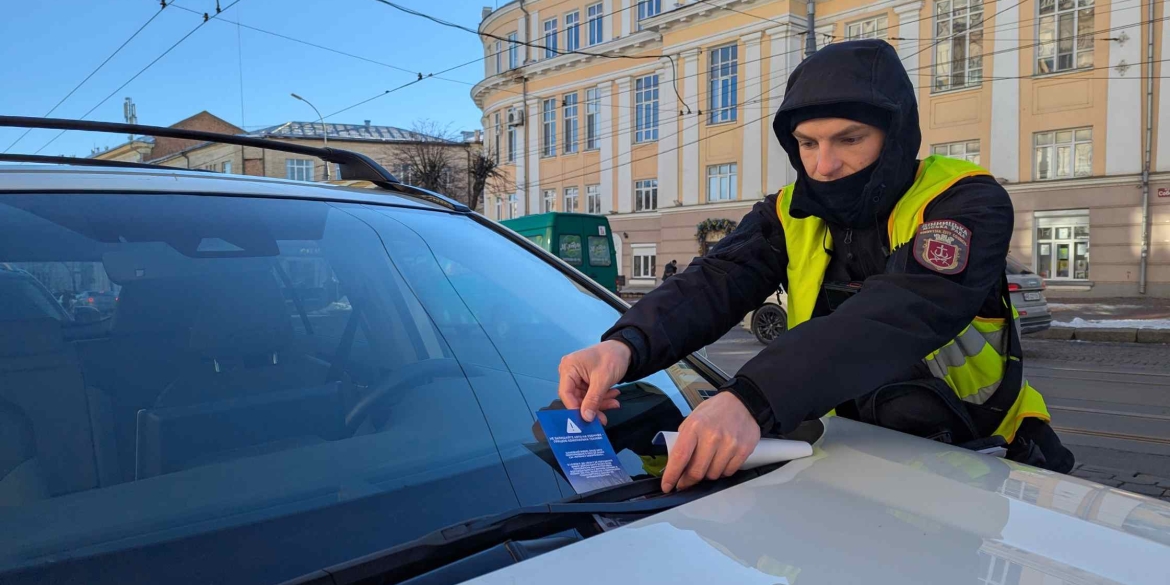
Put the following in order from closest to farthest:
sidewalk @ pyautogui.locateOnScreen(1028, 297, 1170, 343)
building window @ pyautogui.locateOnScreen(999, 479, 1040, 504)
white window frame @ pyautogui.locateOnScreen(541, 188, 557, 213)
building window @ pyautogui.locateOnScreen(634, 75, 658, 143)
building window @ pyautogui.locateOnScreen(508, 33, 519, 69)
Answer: building window @ pyautogui.locateOnScreen(999, 479, 1040, 504), sidewalk @ pyautogui.locateOnScreen(1028, 297, 1170, 343), building window @ pyautogui.locateOnScreen(634, 75, 658, 143), white window frame @ pyautogui.locateOnScreen(541, 188, 557, 213), building window @ pyautogui.locateOnScreen(508, 33, 519, 69)

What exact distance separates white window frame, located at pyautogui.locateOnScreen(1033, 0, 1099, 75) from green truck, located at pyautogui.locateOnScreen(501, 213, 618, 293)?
12.3 m

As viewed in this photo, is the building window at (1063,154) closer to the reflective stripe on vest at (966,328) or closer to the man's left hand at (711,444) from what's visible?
the reflective stripe on vest at (966,328)

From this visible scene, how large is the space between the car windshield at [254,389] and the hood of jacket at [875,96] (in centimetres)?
59

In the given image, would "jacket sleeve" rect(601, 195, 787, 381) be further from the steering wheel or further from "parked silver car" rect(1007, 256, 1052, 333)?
"parked silver car" rect(1007, 256, 1052, 333)

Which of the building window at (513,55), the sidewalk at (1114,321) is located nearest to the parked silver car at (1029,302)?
the sidewalk at (1114,321)

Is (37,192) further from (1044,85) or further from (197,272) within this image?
(1044,85)

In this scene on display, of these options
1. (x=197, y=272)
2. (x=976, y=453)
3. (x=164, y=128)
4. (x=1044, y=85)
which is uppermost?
(x=1044, y=85)

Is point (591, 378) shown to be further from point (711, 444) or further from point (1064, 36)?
point (1064, 36)

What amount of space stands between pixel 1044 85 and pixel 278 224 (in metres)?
22.6

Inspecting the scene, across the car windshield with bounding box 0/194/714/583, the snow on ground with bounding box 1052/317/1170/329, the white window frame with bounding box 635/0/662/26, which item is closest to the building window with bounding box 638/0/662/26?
the white window frame with bounding box 635/0/662/26

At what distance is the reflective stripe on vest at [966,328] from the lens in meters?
1.55

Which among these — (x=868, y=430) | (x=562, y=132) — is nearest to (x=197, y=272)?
(x=868, y=430)

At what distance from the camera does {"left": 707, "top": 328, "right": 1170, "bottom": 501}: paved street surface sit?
4172 millimetres

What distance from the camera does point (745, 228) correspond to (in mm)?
1828
